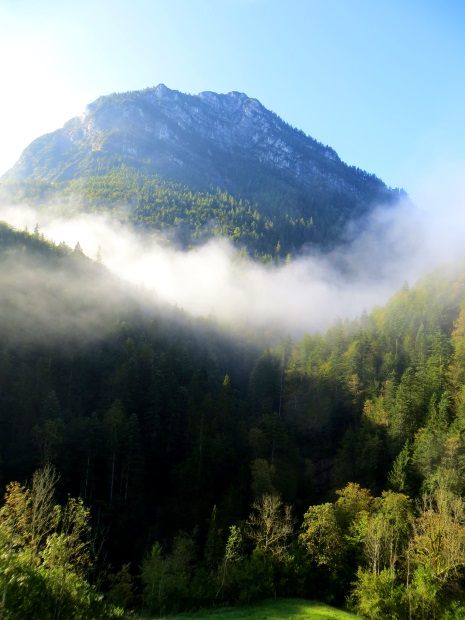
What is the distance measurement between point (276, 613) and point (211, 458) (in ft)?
124

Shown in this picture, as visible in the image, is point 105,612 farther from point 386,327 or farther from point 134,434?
point 386,327

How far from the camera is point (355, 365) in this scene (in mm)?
102750

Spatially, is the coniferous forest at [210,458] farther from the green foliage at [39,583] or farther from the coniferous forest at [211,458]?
the coniferous forest at [211,458]

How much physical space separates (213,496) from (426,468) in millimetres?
33172

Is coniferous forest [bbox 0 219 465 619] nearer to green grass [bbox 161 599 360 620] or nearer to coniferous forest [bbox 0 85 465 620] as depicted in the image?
coniferous forest [bbox 0 85 465 620]

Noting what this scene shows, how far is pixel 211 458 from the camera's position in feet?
247

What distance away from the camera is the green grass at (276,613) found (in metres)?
36.6

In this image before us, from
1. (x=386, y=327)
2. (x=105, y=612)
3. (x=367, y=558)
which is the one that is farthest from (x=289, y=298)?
(x=105, y=612)

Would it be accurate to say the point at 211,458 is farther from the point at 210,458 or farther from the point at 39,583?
the point at 39,583

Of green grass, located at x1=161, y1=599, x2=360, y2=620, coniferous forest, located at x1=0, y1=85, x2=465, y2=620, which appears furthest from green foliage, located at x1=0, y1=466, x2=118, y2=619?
green grass, located at x1=161, y1=599, x2=360, y2=620

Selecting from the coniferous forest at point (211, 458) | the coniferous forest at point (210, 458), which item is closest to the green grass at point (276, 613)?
the coniferous forest at point (210, 458)

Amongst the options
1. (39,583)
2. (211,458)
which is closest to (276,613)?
(39,583)

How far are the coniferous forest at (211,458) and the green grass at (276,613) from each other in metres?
2.63

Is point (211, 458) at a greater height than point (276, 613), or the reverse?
point (211, 458)
